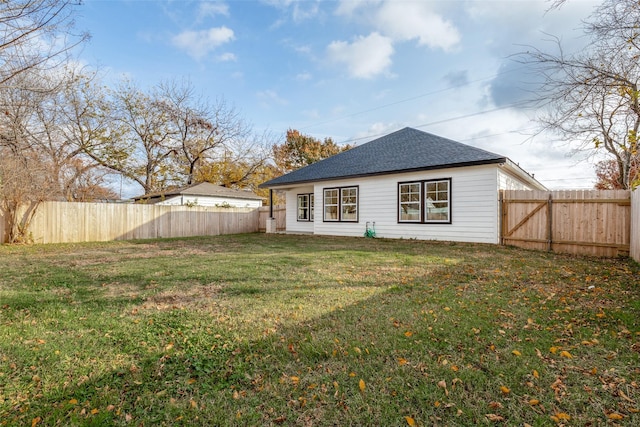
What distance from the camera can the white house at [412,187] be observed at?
976 cm

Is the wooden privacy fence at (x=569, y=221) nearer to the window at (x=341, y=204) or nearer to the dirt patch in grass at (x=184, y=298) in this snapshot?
the window at (x=341, y=204)

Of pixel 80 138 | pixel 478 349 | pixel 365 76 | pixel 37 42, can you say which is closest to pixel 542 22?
pixel 478 349

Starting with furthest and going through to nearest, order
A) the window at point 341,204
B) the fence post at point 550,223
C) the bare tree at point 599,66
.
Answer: the window at point 341,204
the fence post at point 550,223
the bare tree at point 599,66

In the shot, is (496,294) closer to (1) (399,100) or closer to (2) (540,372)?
(2) (540,372)

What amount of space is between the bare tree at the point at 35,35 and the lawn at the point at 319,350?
3.56 meters

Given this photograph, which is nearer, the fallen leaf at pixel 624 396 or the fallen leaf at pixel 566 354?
the fallen leaf at pixel 624 396

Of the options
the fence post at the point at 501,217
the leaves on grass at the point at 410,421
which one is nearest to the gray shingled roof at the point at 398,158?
the fence post at the point at 501,217

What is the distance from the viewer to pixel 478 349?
105 inches

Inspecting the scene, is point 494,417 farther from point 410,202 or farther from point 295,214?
point 295,214

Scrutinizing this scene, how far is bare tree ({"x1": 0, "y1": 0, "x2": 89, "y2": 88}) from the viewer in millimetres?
4266

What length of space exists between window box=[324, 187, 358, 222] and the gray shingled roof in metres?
0.76

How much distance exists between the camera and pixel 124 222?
13.0 metres

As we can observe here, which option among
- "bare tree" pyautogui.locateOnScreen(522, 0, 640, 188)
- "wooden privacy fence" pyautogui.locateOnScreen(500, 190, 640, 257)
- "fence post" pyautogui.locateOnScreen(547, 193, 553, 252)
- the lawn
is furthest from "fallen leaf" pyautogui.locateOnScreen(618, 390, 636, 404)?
"fence post" pyautogui.locateOnScreen(547, 193, 553, 252)

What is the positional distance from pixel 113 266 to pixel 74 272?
680 millimetres
